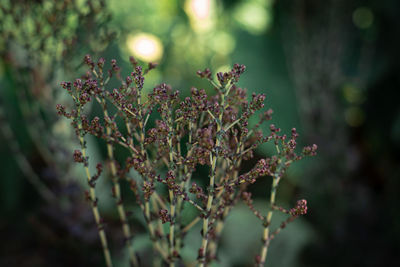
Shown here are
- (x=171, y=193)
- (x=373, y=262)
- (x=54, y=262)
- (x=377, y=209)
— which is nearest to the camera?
(x=171, y=193)

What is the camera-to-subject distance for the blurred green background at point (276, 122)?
127 centimetres

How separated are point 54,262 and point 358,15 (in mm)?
2012

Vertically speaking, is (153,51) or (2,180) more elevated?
(153,51)

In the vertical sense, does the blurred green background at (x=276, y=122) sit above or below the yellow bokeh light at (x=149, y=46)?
below

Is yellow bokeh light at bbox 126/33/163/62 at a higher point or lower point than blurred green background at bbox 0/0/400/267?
higher

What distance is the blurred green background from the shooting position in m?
1.27

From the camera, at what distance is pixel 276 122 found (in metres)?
2.24

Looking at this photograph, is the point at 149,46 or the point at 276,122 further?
the point at 149,46

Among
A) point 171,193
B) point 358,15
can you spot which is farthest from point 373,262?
point 358,15

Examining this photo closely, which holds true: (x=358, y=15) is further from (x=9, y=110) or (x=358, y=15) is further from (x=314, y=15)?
(x=9, y=110)

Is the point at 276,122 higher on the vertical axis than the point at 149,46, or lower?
lower

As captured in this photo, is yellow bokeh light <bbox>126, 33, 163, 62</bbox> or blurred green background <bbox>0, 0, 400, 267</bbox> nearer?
blurred green background <bbox>0, 0, 400, 267</bbox>

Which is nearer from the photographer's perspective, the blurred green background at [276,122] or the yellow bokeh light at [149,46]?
the blurred green background at [276,122]

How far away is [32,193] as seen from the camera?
1.86 metres
